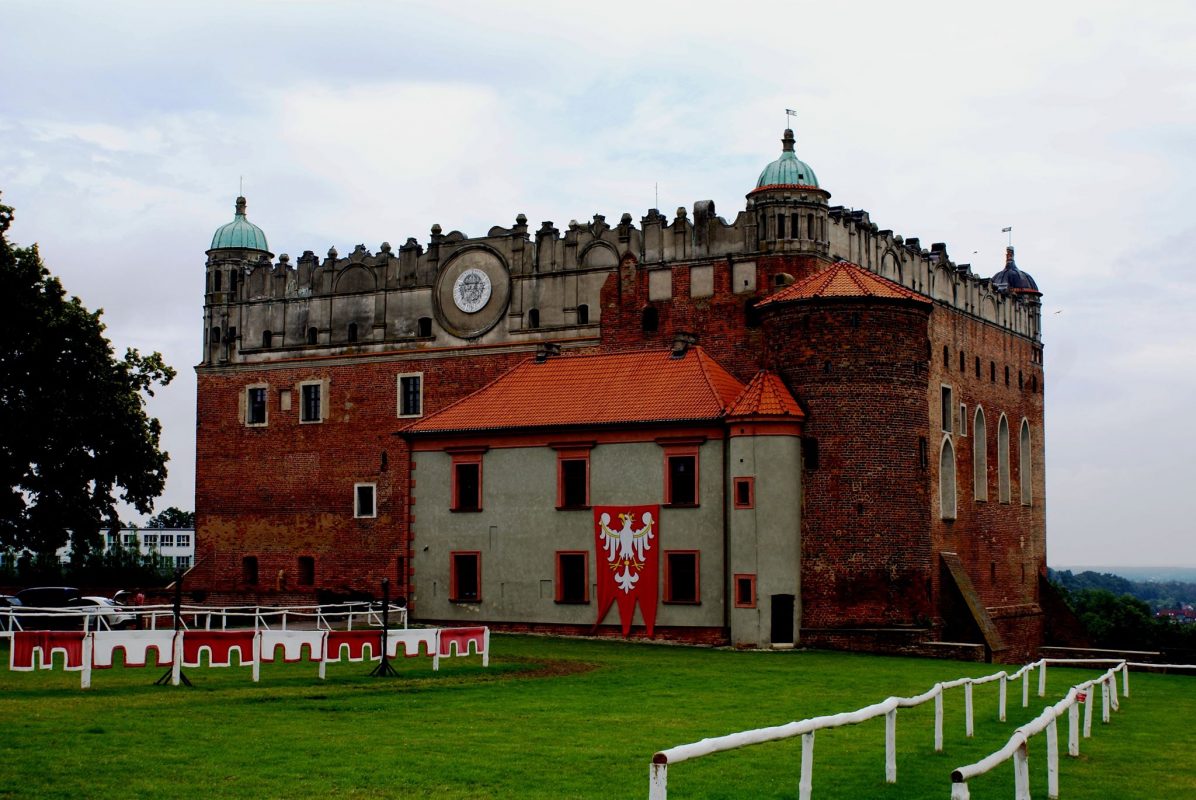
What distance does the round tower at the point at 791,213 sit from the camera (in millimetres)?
50156

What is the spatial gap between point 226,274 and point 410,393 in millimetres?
10494

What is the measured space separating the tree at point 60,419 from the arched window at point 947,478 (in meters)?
24.3

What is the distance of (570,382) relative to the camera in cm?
4997

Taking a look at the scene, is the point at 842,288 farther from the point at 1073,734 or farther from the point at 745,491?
the point at 1073,734

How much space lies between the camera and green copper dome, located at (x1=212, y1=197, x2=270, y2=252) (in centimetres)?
6244

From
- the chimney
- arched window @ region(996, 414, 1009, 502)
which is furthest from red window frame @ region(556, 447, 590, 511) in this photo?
arched window @ region(996, 414, 1009, 502)

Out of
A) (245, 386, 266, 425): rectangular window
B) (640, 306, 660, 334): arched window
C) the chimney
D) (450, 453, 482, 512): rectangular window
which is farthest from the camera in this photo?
(245, 386, 266, 425): rectangular window

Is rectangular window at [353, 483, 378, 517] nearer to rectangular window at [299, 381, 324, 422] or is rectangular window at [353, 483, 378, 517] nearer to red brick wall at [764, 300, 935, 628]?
rectangular window at [299, 381, 324, 422]

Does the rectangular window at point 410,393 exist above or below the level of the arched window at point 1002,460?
above

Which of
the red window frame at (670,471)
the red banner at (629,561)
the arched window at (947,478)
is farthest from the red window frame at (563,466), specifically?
the arched window at (947,478)

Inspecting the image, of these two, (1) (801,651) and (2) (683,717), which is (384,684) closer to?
(2) (683,717)

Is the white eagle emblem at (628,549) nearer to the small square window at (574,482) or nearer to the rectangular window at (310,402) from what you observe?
the small square window at (574,482)

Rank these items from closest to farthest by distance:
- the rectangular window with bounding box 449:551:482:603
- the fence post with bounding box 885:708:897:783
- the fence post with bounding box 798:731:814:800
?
the fence post with bounding box 798:731:814:800, the fence post with bounding box 885:708:897:783, the rectangular window with bounding box 449:551:482:603

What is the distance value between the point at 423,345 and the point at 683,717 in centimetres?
3455
